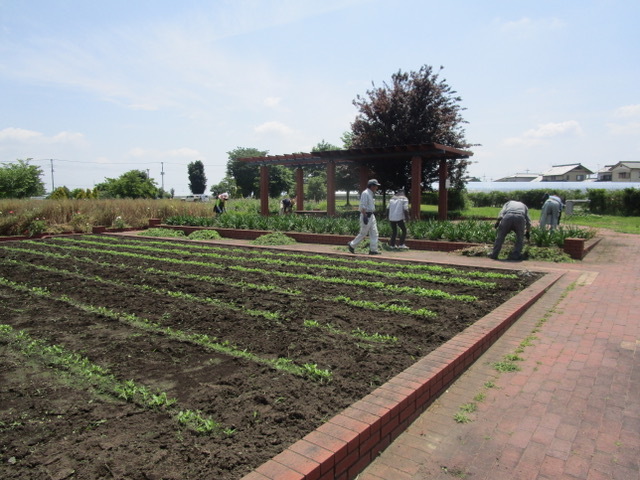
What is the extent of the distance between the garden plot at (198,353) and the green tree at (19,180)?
2898 cm

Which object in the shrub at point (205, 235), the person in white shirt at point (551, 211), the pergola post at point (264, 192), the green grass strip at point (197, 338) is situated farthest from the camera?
the pergola post at point (264, 192)

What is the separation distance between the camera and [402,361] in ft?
12.3

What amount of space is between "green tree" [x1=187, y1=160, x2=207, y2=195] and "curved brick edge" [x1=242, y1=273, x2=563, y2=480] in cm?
9190

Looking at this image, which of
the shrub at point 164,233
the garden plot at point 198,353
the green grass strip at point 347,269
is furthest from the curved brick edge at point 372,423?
the shrub at point 164,233

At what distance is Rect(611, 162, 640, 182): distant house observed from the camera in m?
69.1

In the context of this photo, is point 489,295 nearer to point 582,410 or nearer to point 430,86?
point 582,410

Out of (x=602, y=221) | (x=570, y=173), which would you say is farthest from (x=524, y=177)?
(x=602, y=221)

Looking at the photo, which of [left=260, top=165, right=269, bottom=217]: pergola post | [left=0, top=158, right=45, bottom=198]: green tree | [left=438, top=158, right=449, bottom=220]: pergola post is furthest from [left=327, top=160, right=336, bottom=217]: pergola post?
[left=0, top=158, right=45, bottom=198]: green tree

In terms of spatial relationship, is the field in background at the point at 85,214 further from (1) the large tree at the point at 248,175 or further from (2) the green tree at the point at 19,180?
(1) the large tree at the point at 248,175

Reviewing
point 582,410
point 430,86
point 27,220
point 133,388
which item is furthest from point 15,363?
point 430,86

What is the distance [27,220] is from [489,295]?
1741cm

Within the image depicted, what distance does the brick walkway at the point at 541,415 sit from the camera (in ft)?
8.36

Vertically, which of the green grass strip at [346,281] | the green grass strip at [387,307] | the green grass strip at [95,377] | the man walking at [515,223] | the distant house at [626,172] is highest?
the distant house at [626,172]

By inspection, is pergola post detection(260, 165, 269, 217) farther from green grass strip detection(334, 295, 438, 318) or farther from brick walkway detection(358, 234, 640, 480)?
brick walkway detection(358, 234, 640, 480)
